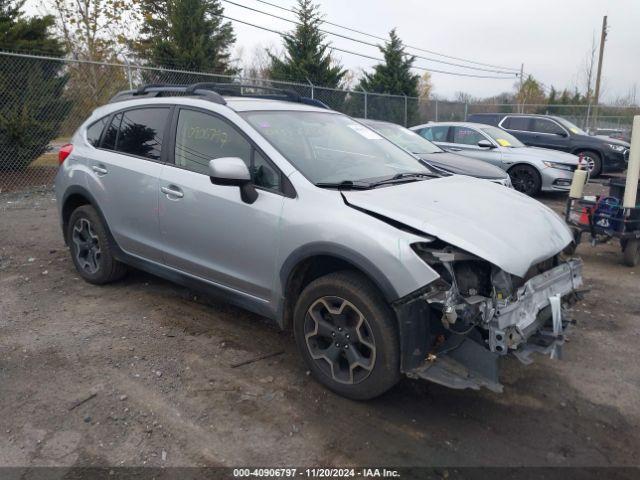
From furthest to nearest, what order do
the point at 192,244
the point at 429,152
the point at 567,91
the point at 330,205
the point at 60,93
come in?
the point at 567,91, the point at 60,93, the point at 429,152, the point at 192,244, the point at 330,205

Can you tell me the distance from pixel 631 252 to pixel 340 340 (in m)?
4.70

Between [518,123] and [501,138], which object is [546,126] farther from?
[501,138]

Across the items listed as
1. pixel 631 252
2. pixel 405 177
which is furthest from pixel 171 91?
pixel 631 252

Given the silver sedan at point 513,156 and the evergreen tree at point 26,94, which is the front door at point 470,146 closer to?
the silver sedan at point 513,156

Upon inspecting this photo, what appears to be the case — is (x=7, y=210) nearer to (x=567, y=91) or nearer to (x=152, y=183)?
(x=152, y=183)

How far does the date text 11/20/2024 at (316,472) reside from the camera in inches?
105

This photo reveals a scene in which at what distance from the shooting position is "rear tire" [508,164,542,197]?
419 inches

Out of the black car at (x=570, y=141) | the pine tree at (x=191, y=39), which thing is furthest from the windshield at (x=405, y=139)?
the pine tree at (x=191, y=39)

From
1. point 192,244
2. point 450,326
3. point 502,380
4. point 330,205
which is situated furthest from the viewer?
point 192,244

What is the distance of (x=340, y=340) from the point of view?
126 inches

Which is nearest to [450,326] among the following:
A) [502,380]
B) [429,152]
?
[502,380]

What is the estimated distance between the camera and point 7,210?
8.70 m

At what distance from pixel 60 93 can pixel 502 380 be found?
1088 centimetres

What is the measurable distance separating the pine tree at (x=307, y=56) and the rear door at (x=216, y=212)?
18.3 meters
